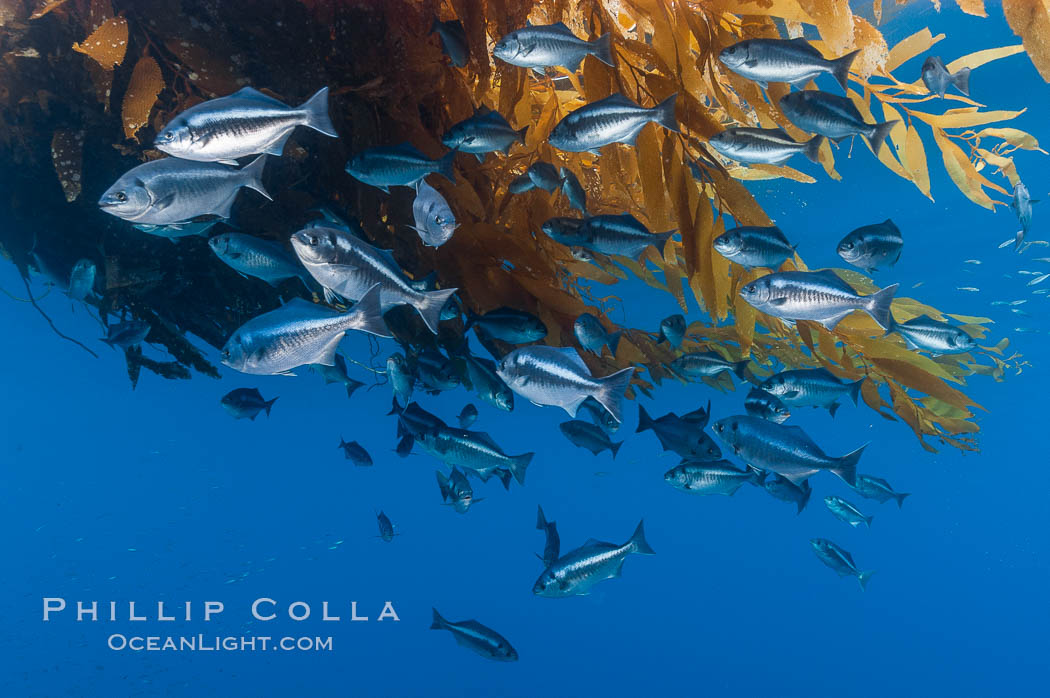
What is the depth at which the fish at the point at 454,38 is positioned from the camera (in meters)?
2.85

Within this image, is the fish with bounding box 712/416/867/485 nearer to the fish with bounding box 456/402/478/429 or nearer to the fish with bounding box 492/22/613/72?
the fish with bounding box 456/402/478/429

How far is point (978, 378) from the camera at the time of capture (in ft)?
89.8

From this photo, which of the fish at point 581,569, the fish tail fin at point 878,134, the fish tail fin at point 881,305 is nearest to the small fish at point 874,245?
the fish tail fin at point 881,305

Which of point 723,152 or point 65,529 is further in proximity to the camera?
point 65,529

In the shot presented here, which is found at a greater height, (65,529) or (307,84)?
(307,84)

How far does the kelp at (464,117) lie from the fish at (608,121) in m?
0.51

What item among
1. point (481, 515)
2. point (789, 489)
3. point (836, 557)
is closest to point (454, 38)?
→ point (789, 489)

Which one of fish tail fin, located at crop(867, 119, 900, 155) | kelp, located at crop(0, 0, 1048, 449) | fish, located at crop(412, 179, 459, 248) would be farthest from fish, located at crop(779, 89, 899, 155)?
fish, located at crop(412, 179, 459, 248)

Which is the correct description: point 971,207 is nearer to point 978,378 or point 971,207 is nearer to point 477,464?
point 477,464

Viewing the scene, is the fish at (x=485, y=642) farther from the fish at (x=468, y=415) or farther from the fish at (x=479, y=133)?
the fish at (x=479, y=133)

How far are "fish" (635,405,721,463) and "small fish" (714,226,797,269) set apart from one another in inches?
52.1

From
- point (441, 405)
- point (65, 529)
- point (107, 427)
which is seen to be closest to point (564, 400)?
point (441, 405)

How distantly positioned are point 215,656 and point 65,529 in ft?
101

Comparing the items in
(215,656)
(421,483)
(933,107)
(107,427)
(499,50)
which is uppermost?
(499,50)
